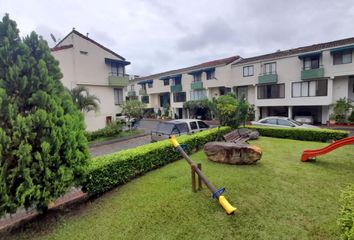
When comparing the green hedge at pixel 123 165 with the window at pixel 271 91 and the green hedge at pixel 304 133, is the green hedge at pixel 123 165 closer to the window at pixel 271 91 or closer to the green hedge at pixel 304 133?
the green hedge at pixel 304 133

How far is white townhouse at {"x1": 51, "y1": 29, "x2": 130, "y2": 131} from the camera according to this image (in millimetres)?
18523

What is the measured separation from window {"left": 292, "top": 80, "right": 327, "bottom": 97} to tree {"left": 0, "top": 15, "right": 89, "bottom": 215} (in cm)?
2569

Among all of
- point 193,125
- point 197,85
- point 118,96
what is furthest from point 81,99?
point 197,85

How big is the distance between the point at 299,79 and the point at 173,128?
1970cm

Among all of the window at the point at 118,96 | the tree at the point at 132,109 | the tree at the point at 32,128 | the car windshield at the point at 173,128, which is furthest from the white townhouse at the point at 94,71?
the tree at the point at 32,128

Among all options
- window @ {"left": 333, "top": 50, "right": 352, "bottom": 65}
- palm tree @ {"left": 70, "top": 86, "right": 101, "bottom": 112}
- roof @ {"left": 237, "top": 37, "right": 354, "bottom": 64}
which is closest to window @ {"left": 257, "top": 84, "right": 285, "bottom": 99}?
roof @ {"left": 237, "top": 37, "right": 354, "bottom": 64}

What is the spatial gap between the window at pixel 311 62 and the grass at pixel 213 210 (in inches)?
765

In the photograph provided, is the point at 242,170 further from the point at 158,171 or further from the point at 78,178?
the point at 78,178

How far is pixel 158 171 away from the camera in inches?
305

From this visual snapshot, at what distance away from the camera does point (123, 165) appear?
6.52 metres

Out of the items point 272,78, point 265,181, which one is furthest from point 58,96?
point 272,78

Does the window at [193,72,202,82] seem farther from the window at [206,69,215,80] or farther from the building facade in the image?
the window at [206,69,215,80]

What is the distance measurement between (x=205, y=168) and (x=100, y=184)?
3904 millimetres

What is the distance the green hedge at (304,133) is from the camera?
12.1m
